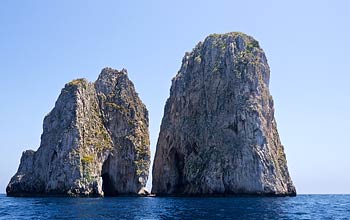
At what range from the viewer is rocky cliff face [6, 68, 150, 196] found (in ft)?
388

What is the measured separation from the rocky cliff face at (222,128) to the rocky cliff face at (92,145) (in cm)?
1106

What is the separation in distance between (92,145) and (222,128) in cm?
3821

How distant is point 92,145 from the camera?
127875 millimetres

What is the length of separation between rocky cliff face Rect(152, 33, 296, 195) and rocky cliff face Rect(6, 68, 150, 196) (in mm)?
11062

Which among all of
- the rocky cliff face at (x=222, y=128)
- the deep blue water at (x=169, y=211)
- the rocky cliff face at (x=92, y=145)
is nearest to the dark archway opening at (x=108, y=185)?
the rocky cliff face at (x=92, y=145)

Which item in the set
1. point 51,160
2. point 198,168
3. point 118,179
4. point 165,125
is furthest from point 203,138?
point 51,160

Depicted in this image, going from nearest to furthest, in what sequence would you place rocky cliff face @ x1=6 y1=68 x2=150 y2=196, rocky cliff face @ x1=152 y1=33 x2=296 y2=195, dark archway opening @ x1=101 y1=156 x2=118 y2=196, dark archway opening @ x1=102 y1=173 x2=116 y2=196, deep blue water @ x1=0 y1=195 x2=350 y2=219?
deep blue water @ x1=0 y1=195 x2=350 y2=219 < rocky cliff face @ x1=6 y1=68 x2=150 y2=196 < rocky cliff face @ x1=152 y1=33 x2=296 y2=195 < dark archway opening @ x1=101 y1=156 x2=118 y2=196 < dark archway opening @ x1=102 y1=173 x2=116 y2=196

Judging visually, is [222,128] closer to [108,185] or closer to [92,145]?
[92,145]

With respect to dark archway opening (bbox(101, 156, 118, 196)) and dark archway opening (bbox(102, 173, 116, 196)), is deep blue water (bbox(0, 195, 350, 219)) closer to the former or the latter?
dark archway opening (bbox(101, 156, 118, 196))

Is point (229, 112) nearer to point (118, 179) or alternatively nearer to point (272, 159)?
point (272, 159)

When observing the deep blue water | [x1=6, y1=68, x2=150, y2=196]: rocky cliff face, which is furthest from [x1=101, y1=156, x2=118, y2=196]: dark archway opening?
the deep blue water

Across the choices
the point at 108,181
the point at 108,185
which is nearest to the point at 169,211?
the point at 108,181

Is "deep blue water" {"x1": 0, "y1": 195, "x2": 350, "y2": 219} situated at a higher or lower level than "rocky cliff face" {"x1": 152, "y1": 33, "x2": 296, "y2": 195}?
lower

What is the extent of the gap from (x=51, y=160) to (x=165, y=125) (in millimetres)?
42742
